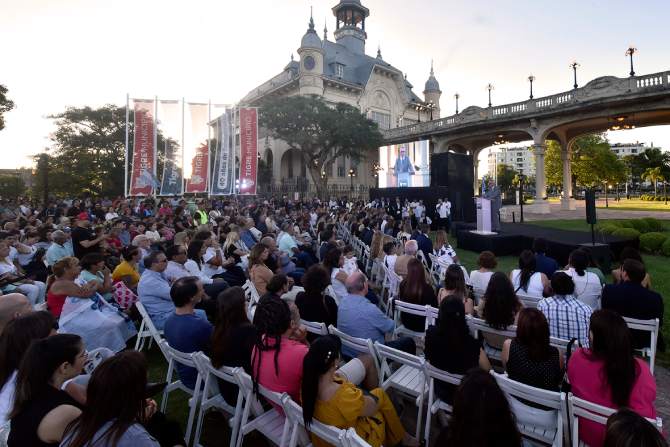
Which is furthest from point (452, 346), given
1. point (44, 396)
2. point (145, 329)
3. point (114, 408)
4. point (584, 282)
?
point (145, 329)

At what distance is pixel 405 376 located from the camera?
347 cm

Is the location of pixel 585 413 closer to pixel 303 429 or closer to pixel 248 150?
pixel 303 429

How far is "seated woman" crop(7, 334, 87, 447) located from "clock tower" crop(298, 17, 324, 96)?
3822cm

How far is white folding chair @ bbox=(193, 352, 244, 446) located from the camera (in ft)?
9.26

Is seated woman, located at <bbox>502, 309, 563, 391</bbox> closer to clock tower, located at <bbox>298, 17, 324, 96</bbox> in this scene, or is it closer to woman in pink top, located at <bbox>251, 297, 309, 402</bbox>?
woman in pink top, located at <bbox>251, 297, 309, 402</bbox>

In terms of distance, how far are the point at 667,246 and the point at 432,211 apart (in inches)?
404

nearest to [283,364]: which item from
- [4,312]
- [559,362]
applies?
[559,362]

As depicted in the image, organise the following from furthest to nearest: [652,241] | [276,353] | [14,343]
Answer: [652,241]
[276,353]
[14,343]

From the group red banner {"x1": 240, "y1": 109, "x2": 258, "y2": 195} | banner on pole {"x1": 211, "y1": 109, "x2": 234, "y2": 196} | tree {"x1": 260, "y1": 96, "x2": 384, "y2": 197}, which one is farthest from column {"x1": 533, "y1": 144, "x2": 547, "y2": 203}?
banner on pole {"x1": 211, "y1": 109, "x2": 234, "y2": 196}

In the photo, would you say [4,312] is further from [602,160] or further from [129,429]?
[602,160]

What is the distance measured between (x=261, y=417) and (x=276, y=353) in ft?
1.91

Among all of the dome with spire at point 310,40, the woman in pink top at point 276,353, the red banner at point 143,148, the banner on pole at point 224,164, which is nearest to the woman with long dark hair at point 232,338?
the woman in pink top at point 276,353

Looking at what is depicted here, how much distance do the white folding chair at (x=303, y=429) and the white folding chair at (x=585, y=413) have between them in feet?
4.66

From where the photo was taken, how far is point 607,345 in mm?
2461
